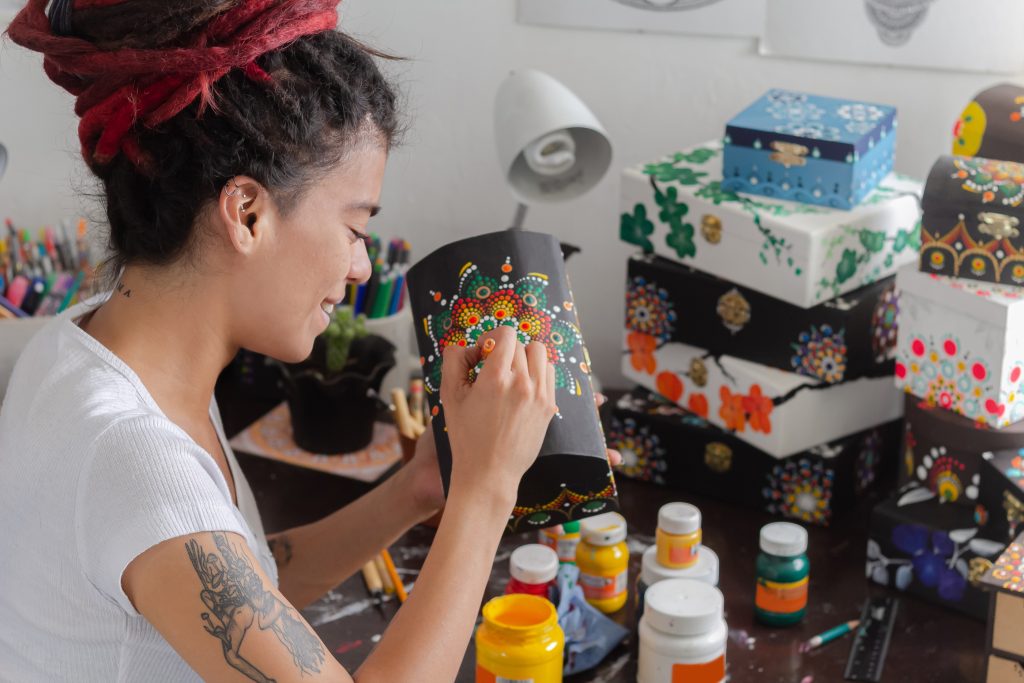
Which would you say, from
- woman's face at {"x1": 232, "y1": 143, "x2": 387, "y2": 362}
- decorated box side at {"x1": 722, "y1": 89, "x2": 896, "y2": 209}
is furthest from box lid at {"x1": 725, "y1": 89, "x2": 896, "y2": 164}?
woman's face at {"x1": 232, "y1": 143, "x2": 387, "y2": 362}

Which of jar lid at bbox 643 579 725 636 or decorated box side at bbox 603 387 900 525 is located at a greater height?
jar lid at bbox 643 579 725 636

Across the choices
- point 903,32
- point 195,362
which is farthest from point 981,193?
point 195,362

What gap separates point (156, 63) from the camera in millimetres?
714

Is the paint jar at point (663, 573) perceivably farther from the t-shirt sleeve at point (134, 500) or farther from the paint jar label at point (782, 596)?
the t-shirt sleeve at point (134, 500)

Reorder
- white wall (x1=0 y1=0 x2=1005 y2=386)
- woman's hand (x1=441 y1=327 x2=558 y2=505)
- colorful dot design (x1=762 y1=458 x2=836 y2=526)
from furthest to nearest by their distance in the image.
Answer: white wall (x1=0 y1=0 x2=1005 y2=386), colorful dot design (x1=762 y1=458 x2=836 y2=526), woman's hand (x1=441 y1=327 x2=558 y2=505)

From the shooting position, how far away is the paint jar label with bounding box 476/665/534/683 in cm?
89

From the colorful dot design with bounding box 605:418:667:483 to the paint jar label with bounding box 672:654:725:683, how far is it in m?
0.38

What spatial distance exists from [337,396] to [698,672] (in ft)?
1.84

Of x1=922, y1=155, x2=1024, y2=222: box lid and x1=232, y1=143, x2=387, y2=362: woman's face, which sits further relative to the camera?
x1=922, y1=155, x2=1024, y2=222: box lid

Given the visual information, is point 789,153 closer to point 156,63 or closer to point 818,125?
point 818,125

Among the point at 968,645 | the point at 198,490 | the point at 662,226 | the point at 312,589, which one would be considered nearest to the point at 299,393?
the point at 312,589

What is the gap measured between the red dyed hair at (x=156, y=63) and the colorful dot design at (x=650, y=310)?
0.62 m

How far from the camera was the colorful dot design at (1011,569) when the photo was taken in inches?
35.5

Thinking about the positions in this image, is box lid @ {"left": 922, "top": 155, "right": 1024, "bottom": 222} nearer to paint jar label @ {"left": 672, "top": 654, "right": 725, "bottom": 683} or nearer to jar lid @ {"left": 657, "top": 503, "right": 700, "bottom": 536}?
jar lid @ {"left": 657, "top": 503, "right": 700, "bottom": 536}
